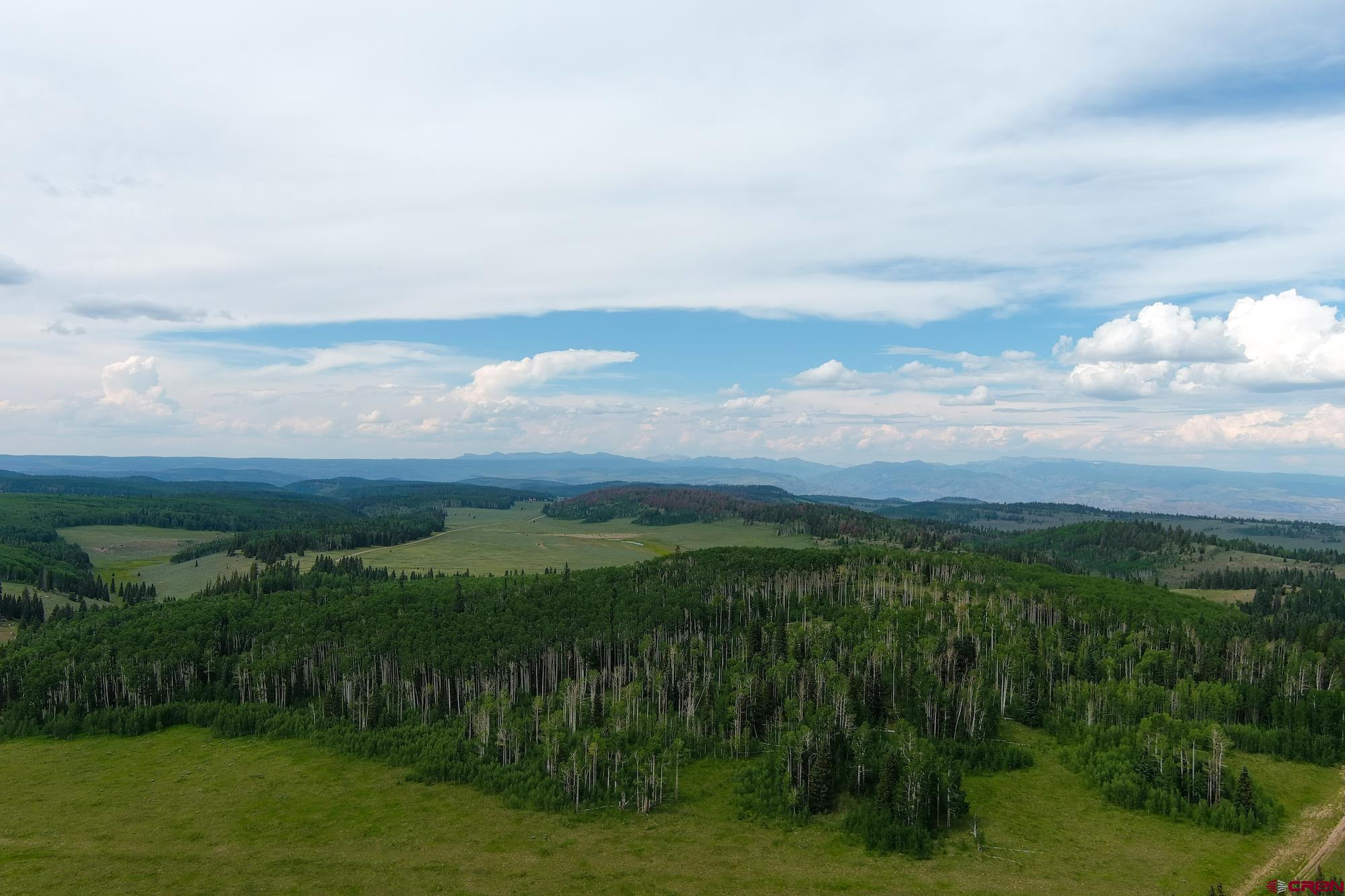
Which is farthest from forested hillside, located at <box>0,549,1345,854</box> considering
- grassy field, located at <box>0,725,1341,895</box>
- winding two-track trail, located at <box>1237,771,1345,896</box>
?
winding two-track trail, located at <box>1237,771,1345,896</box>

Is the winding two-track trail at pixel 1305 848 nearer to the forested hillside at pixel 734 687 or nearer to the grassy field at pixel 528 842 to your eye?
the grassy field at pixel 528 842

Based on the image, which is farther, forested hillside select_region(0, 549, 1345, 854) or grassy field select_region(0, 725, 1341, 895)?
forested hillside select_region(0, 549, 1345, 854)

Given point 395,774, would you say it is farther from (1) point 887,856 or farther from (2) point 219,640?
(2) point 219,640

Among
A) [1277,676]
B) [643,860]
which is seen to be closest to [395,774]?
[643,860]

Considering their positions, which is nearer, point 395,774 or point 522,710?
point 395,774

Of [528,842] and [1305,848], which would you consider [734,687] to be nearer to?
[528,842]

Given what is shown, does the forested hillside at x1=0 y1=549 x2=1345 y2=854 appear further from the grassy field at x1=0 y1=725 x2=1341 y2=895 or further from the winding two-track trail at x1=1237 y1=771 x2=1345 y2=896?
the winding two-track trail at x1=1237 y1=771 x2=1345 y2=896
